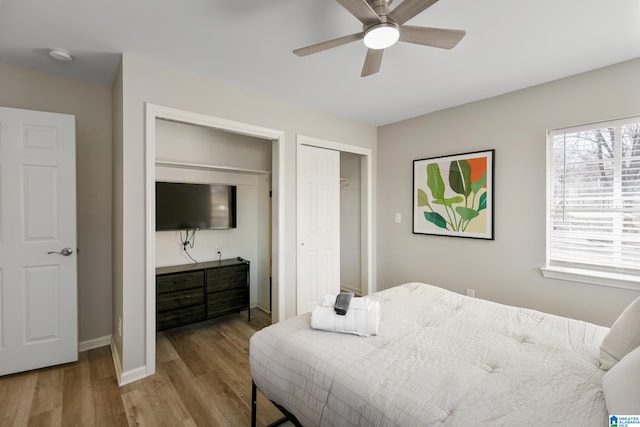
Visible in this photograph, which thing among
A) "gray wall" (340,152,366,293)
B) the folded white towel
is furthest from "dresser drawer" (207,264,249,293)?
the folded white towel

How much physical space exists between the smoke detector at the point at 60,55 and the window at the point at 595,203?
13.4 feet

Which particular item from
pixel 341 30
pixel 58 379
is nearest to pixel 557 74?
pixel 341 30

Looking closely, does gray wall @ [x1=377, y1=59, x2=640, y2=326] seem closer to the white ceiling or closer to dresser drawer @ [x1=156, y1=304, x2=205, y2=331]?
the white ceiling

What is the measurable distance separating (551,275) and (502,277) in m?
0.42

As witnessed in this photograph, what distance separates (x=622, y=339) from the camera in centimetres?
117

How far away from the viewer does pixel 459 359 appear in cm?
129

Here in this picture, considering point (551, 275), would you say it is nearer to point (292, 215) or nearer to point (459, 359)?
point (459, 359)

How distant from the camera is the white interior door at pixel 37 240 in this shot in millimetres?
2229

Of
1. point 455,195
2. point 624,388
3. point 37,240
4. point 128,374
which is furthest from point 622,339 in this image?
point 37,240

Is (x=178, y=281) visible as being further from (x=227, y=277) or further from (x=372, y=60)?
(x=372, y=60)

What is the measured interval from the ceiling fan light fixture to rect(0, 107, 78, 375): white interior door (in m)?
2.51

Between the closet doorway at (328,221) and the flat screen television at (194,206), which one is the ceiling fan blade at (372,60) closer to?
the closet doorway at (328,221)

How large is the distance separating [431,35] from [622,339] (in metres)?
1.65

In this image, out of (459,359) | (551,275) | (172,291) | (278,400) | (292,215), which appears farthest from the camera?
(292,215)
